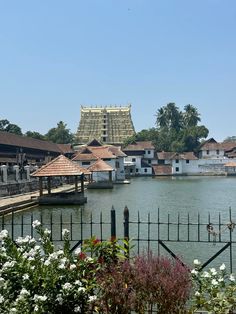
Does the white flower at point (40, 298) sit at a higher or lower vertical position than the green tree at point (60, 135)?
lower

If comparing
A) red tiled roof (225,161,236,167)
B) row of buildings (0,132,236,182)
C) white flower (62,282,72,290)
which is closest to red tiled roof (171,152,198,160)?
row of buildings (0,132,236,182)

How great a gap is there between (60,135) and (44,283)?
320ft

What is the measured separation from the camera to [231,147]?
100812mm

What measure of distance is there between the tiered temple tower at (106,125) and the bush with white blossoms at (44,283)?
107768mm

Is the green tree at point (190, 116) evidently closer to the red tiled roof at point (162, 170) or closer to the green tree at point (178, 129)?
the green tree at point (178, 129)

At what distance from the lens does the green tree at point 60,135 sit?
10100 centimetres

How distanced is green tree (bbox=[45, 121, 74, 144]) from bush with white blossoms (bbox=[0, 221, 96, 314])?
95747 mm

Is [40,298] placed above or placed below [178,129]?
below

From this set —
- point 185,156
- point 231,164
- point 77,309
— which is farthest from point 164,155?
point 77,309

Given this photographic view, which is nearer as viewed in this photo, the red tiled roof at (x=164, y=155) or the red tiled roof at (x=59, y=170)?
the red tiled roof at (x=59, y=170)

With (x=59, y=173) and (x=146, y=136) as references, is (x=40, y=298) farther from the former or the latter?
(x=146, y=136)

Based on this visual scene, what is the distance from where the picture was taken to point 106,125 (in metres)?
119

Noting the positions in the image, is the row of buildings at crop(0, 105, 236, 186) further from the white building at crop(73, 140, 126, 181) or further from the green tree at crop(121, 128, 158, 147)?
the green tree at crop(121, 128, 158, 147)

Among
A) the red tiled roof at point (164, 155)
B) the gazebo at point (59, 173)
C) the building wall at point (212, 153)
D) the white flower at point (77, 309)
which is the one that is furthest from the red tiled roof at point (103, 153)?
the white flower at point (77, 309)
